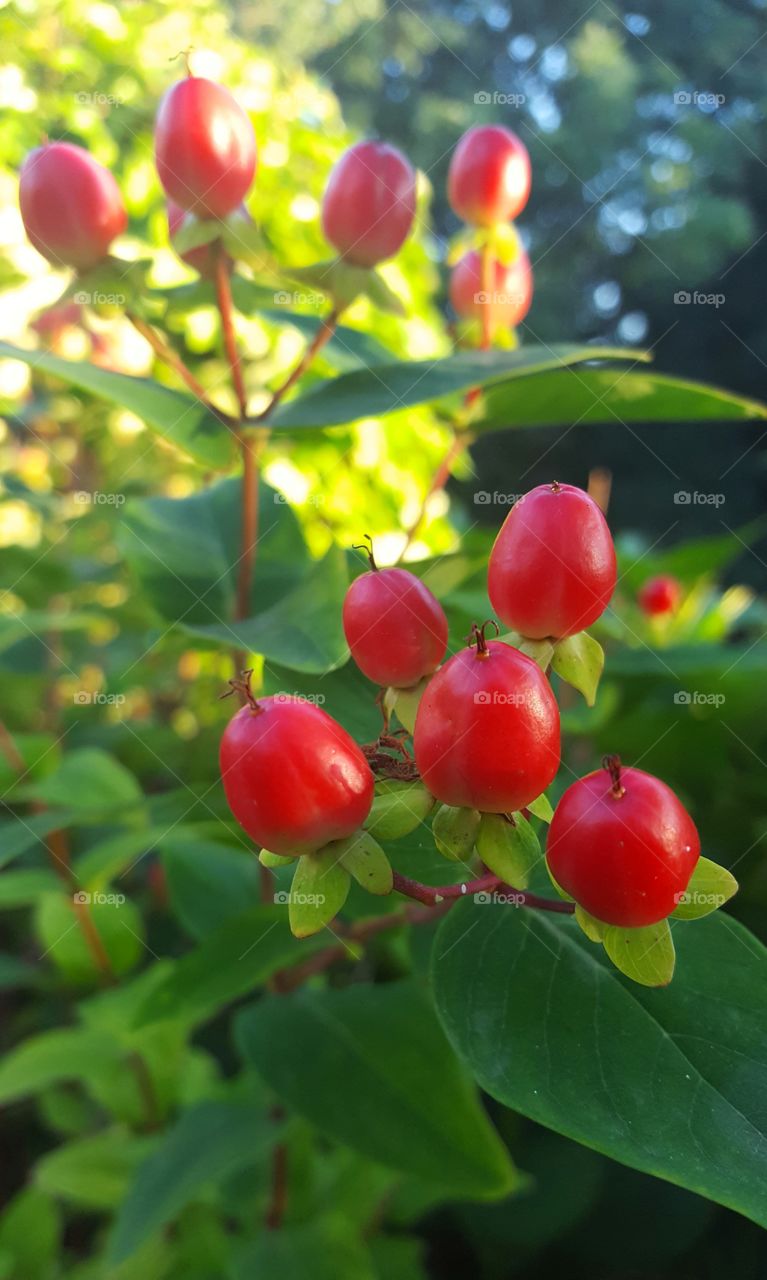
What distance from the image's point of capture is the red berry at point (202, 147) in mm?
484

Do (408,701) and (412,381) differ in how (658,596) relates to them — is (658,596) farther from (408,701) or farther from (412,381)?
(408,701)

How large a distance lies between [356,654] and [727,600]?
0.96 m

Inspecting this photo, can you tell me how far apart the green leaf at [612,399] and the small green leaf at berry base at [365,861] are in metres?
0.32

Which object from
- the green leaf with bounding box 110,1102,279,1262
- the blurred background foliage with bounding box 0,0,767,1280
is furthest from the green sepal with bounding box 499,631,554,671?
the green leaf with bounding box 110,1102,279,1262

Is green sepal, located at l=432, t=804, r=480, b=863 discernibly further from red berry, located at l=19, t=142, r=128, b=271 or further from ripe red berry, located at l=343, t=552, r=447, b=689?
red berry, located at l=19, t=142, r=128, b=271

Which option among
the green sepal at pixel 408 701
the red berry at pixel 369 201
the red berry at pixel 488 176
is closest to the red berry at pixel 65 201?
the red berry at pixel 369 201

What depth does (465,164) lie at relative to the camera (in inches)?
24.8

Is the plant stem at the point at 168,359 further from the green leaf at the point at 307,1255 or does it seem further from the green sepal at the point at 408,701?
the green leaf at the point at 307,1255

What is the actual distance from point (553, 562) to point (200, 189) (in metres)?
0.33

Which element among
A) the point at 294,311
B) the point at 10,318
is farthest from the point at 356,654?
the point at 10,318

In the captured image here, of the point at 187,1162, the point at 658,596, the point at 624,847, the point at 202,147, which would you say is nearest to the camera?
the point at 624,847

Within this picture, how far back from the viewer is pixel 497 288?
0.66 metres

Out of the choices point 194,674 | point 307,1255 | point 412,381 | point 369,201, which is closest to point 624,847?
point 412,381

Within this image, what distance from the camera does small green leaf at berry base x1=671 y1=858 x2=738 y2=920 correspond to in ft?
1.00
